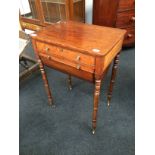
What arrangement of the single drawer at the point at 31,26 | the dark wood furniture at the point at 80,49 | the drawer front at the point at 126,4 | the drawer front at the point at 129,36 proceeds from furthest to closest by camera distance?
the single drawer at the point at 31,26 → the drawer front at the point at 129,36 → the drawer front at the point at 126,4 → the dark wood furniture at the point at 80,49

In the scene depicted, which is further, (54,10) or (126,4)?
(54,10)

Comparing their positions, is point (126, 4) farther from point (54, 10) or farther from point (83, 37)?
point (83, 37)

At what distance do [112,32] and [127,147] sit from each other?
898 mm

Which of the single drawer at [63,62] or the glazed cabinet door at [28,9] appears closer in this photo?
the single drawer at [63,62]

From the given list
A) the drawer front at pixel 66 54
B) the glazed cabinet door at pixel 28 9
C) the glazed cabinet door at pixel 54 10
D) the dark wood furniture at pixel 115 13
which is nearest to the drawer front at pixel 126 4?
the dark wood furniture at pixel 115 13

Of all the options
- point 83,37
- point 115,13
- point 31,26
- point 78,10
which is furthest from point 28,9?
point 83,37

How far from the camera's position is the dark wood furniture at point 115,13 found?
2006 millimetres

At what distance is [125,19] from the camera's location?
6.98 feet

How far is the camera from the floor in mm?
1294

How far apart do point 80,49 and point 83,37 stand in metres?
0.17

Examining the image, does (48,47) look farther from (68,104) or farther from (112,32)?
(68,104)

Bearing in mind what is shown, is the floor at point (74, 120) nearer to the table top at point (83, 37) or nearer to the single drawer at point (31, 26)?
the table top at point (83, 37)

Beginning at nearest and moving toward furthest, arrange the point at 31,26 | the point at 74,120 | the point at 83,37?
the point at 83,37
the point at 74,120
the point at 31,26

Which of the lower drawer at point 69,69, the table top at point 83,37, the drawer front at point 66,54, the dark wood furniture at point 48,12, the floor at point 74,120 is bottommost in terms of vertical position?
the floor at point 74,120
